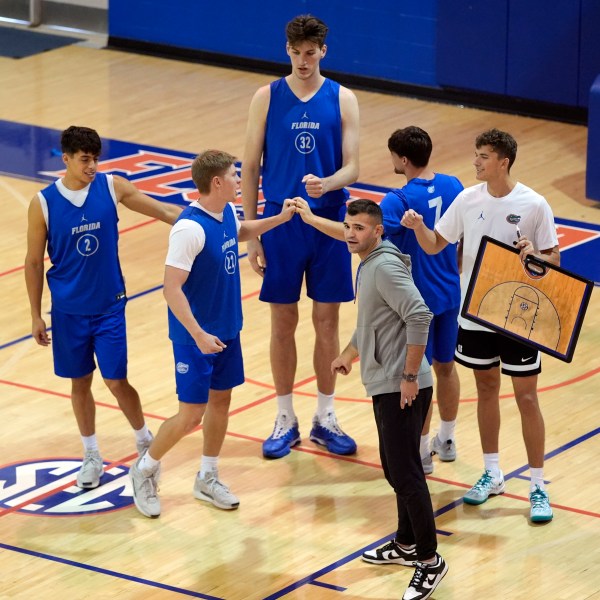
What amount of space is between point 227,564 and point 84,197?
1.88m

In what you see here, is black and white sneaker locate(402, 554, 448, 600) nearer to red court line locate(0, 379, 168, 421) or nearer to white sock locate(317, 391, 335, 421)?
white sock locate(317, 391, 335, 421)

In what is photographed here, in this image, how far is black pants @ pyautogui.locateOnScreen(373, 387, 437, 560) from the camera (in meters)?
6.34

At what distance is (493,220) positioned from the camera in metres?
6.96

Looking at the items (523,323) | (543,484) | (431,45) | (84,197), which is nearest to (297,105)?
(84,197)

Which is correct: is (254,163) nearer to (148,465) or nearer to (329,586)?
(148,465)

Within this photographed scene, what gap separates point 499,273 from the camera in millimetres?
6887

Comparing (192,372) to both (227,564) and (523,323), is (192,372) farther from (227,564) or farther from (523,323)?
(523,323)

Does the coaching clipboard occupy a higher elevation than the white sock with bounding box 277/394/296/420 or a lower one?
higher

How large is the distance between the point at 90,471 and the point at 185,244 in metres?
1.44

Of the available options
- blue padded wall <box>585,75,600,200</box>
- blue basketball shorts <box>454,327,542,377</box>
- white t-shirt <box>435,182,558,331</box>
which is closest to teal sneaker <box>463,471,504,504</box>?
blue basketball shorts <box>454,327,542,377</box>

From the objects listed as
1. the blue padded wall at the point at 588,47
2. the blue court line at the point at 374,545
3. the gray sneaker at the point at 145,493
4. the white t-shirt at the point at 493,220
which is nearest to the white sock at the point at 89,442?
the gray sneaker at the point at 145,493

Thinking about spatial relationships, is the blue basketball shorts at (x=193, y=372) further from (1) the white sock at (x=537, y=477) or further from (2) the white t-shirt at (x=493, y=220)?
(1) the white sock at (x=537, y=477)

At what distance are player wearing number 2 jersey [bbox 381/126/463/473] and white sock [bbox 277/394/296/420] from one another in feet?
2.52

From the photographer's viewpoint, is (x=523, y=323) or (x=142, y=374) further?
(x=142, y=374)
